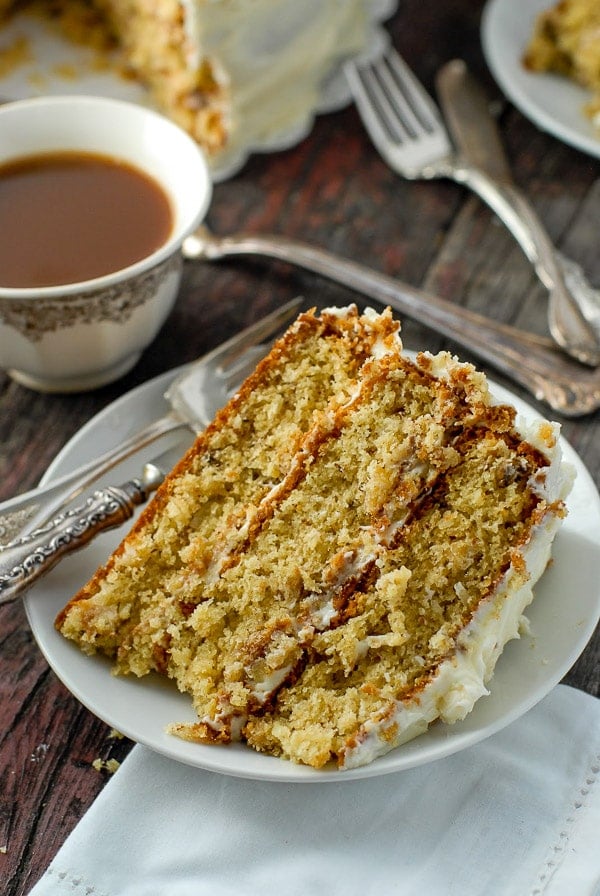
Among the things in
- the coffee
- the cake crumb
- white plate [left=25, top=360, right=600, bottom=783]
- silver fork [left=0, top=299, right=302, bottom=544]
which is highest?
the coffee

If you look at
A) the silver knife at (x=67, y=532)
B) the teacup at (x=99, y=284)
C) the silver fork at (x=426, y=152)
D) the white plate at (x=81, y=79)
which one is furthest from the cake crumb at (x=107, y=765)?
the white plate at (x=81, y=79)

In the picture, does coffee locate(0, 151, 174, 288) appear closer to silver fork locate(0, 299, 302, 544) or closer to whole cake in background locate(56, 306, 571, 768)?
silver fork locate(0, 299, 302, 544)

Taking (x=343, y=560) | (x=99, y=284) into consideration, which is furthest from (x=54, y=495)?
(x=343, y=560)

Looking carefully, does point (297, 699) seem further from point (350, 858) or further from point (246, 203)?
point (246, 203)

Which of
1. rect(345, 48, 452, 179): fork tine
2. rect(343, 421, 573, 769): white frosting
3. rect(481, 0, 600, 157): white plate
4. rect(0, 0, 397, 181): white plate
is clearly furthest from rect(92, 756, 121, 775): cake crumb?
rect(481, 0, 600, 157): white plate

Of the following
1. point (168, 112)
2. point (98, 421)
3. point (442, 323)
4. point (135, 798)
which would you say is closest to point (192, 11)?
point (168, 112)

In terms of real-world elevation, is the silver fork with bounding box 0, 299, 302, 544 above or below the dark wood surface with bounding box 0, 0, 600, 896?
above

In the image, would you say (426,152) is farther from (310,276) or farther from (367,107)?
(310,276)
